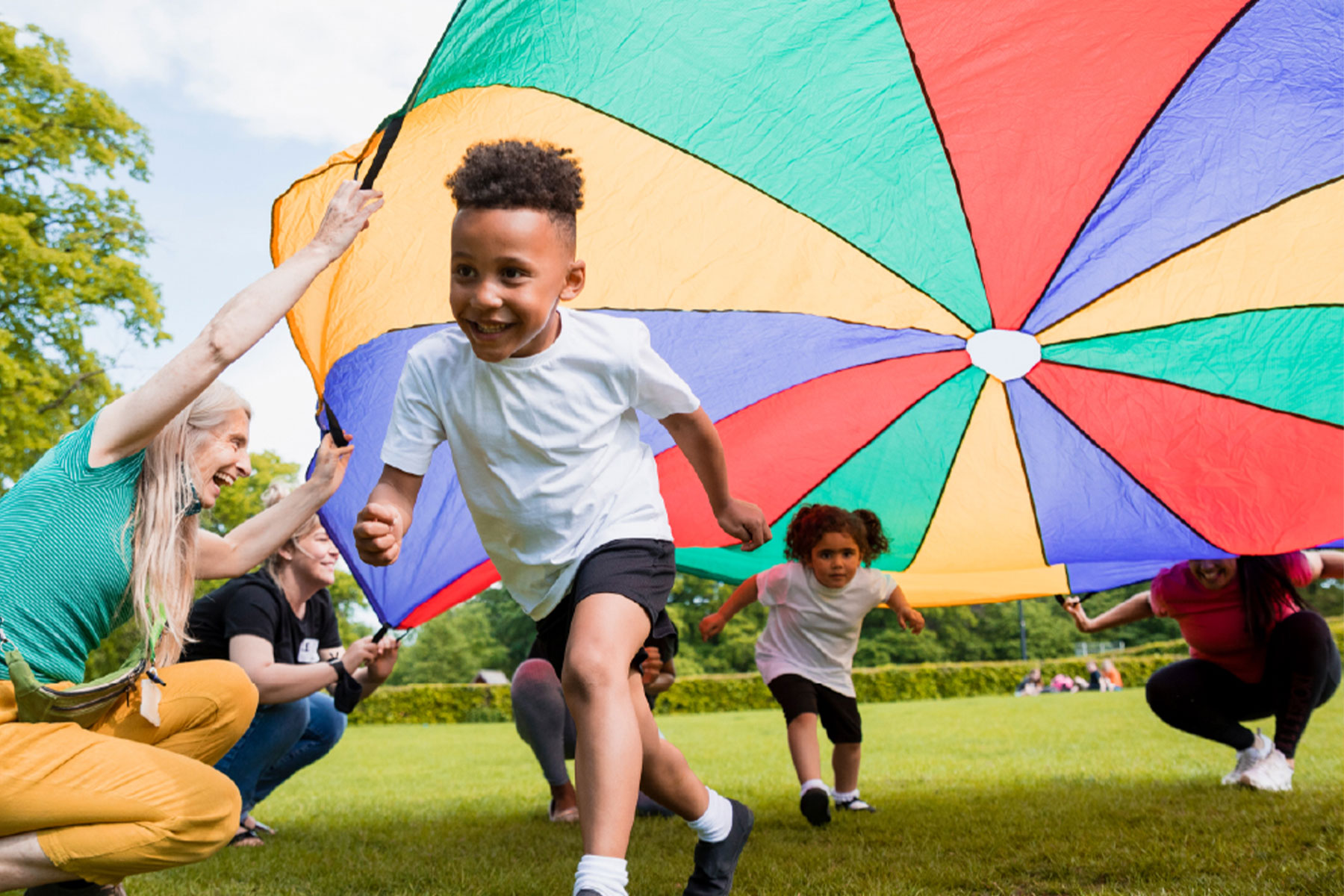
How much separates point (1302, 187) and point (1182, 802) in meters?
2.09

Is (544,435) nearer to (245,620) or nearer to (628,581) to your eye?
(628,581)

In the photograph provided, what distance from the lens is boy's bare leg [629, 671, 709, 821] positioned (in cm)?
208

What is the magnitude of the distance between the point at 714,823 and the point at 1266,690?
2.86 metres

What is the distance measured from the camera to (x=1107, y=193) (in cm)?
317

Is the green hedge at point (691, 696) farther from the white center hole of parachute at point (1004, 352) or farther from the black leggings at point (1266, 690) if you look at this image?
the white center hole of parachute at point (1004, 352)

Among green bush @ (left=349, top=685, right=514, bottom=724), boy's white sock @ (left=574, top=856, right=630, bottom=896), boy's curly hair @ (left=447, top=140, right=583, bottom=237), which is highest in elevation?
boy's curly hair @ (left=447, top=140, right=583, bottom=237)

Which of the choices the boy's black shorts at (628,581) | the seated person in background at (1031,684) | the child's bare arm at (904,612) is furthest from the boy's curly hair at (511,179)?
the seated person in background at (1031,684)

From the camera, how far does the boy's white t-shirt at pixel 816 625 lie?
402 cm

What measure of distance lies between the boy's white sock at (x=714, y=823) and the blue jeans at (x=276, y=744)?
1.67 meters

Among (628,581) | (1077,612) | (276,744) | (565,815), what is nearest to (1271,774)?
(1077,612)

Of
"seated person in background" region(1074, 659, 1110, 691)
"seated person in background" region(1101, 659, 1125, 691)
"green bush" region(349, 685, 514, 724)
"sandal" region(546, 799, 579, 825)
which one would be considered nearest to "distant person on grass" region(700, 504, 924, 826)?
"sandal" region(546, 799, 579, 825)

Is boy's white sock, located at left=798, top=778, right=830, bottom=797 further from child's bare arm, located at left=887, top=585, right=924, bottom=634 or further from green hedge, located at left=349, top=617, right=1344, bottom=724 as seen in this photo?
green hedge, located at left=349, top=617, right=1344, bottom=724

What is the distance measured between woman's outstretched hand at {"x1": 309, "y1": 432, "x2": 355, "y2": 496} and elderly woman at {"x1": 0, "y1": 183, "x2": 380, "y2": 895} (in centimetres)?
46

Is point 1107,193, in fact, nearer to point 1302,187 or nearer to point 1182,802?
point 1302,187
